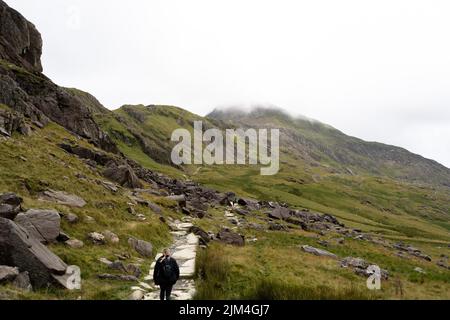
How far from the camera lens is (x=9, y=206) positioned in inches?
907

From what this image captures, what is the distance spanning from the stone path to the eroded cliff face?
47136 mm

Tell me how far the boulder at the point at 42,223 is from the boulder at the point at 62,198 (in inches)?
319

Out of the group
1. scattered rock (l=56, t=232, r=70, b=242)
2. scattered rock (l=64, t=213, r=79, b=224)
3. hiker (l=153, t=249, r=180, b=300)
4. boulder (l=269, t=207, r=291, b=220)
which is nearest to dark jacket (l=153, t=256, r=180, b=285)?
hiker (l=153, t=249, r=180, b=300)

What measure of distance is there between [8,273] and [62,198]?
60.3 ft

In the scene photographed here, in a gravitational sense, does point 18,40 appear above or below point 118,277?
above

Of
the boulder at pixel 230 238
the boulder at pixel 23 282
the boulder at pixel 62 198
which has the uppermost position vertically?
the boulder at pixel 62 198

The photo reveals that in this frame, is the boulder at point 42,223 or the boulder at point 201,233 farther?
the boulder at point 201,233

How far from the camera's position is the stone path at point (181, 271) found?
1930 cm

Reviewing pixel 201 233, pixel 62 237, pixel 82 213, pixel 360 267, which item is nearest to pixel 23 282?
pixel 62 237

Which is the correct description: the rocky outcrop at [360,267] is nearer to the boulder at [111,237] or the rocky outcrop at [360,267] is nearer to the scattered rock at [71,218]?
the boulder at [111,237]

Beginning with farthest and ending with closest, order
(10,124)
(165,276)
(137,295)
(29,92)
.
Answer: (29,92)
(10,124)
(137,295)
(165,276)

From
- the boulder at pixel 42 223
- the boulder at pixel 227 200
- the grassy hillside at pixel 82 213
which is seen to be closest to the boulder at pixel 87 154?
the grassy hillside at pixel 82 213

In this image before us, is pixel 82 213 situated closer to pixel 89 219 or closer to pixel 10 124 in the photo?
pixel 89 219
